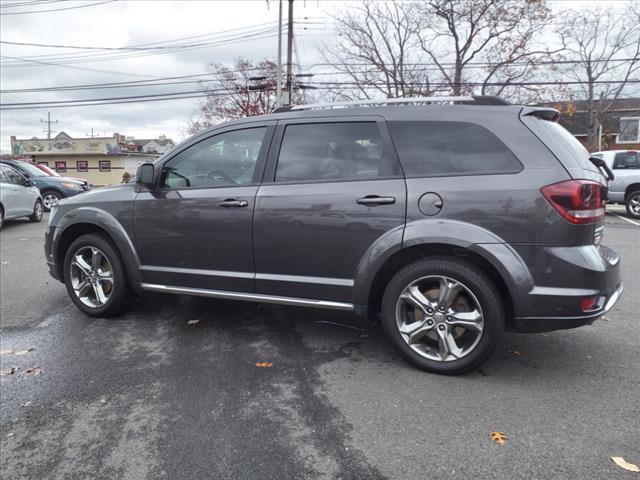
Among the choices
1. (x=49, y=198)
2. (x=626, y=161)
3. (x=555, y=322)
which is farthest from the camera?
(x=49, y=198)

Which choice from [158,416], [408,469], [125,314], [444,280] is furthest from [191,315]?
[408,469]

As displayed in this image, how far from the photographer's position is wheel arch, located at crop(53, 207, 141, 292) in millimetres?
4281

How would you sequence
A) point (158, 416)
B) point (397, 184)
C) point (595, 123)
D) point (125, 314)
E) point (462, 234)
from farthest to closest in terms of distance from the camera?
point (595, 123), point (125, 314), point (397, 184), point (462, 234), point (158, 416)

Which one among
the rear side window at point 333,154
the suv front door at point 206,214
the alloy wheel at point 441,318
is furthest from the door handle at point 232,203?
the alloy wheel at point 441,318

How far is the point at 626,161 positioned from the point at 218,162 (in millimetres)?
13482

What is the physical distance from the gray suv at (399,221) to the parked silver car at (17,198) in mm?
9126

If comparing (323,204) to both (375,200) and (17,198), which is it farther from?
(17,198)

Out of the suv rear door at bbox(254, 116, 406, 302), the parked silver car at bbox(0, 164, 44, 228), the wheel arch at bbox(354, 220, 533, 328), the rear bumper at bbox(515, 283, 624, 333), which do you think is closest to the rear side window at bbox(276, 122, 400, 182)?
the suv rear door at bbox(254, 116, 406, 302)

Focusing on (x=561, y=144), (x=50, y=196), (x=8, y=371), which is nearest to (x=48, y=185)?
(x=50, y=196)

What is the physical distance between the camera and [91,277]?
178 inches

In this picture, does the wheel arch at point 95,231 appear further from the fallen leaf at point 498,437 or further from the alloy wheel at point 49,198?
the alloy wheel at point 49,198

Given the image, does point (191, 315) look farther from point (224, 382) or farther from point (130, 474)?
point (130, 474)

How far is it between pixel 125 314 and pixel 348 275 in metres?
2.56

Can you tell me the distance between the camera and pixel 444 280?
319 cm
